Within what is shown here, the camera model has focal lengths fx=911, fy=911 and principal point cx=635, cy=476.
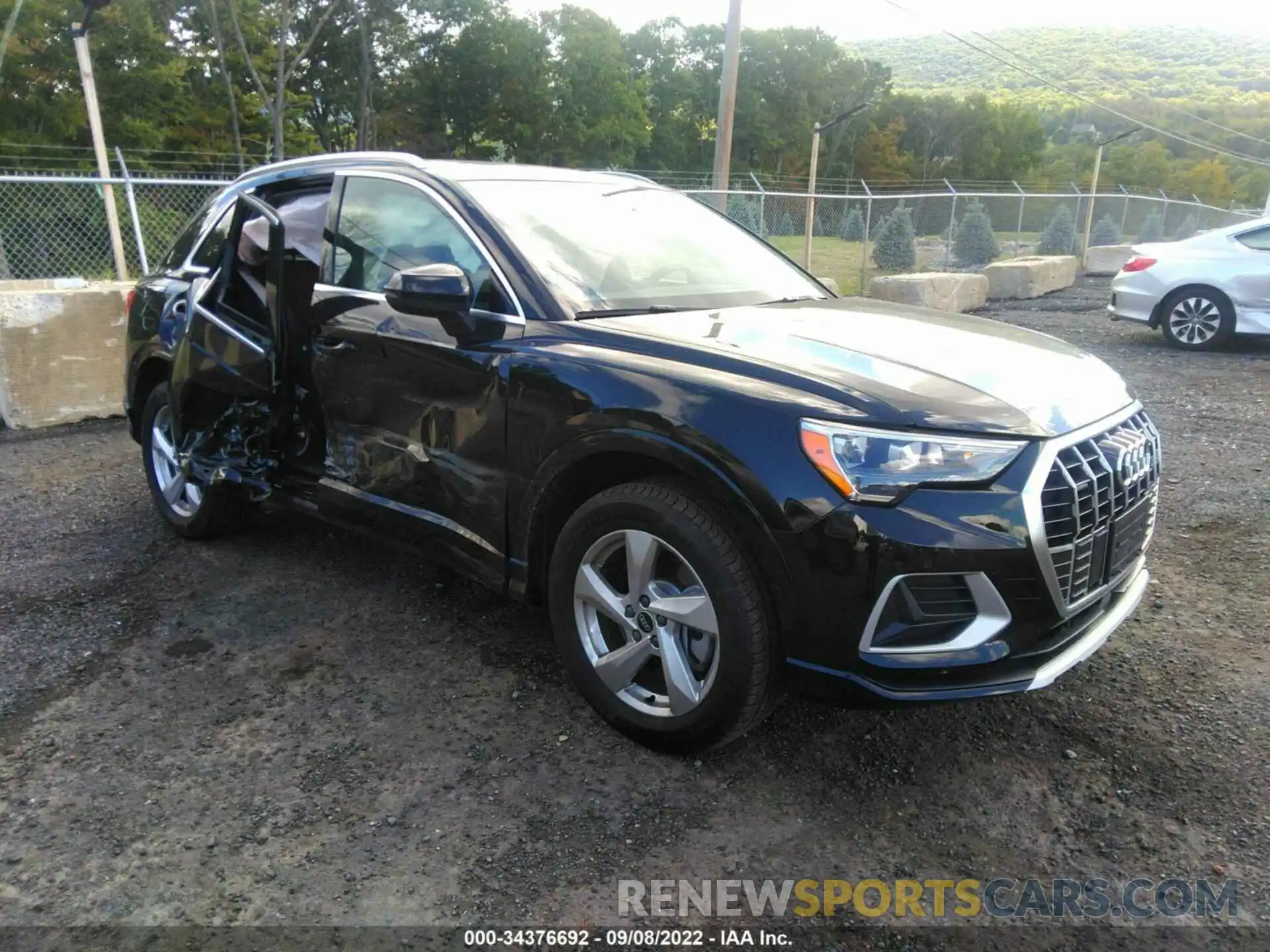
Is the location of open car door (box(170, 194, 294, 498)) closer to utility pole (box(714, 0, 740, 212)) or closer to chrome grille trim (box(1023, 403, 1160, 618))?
chrome grille trim (box(1023, 403, 1160, 618))

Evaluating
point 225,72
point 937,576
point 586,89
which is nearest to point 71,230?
point 937,576

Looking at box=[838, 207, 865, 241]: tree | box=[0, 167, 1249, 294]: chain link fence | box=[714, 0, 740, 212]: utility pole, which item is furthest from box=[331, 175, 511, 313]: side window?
box=[838, 207, 865, 241]: tree

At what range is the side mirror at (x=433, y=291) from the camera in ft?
9.55

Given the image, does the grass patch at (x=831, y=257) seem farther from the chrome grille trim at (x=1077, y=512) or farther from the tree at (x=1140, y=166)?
the tree at (x=1140, y=166)

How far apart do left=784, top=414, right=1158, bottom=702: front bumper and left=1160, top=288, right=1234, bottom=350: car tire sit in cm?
931

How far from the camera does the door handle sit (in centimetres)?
356

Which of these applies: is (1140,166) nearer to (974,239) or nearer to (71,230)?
(974,239)

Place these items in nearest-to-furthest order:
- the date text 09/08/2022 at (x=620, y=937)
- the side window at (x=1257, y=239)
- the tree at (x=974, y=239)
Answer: the date text 09/08/2022 at (x=620, y=937), the side window at (x=1257, y=239), the tree at (x=974, y=239)

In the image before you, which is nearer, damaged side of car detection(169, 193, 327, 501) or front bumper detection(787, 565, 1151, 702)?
front bumper detection(787, 565, 1151, 702)

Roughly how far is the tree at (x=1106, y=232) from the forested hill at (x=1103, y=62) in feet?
269

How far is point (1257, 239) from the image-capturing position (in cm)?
978

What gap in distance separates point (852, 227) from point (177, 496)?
17927 millimetres

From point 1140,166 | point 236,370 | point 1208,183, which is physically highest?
point 1140,166

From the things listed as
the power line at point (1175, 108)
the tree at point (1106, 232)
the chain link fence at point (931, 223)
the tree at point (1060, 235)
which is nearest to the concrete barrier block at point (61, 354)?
the chain link fence at point (931, 223)
